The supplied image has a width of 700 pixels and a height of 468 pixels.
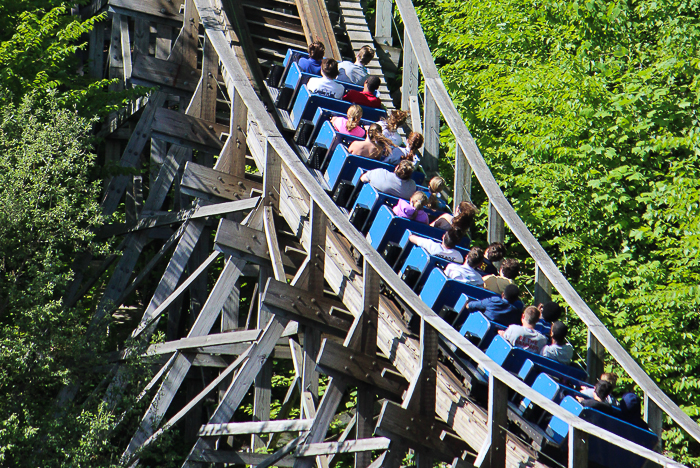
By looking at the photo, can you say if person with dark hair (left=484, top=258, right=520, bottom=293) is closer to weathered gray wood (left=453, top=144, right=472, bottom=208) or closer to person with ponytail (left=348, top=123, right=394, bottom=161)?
weathered gray wood (left=453, top=144, right=472, bottom=208)

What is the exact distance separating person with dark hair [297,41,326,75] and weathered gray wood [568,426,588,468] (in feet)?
20.0

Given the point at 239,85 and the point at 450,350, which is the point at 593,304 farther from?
the point at 239,85

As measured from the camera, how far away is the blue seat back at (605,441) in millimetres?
6934

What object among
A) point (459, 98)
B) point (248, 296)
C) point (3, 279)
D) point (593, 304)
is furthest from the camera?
point (248, 296)

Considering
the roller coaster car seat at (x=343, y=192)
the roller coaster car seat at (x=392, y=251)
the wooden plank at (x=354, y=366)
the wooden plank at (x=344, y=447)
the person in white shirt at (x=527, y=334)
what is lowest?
the wooden plank at (x=344, y=447)

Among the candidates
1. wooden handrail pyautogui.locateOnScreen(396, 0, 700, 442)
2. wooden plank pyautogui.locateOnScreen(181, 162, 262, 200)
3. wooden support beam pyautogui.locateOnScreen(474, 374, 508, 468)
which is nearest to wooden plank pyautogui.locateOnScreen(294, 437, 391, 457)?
wooden support beam pyautogui.locateOnScreen(474, 374, 508, 468)

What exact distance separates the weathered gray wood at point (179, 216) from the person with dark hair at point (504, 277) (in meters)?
2.52

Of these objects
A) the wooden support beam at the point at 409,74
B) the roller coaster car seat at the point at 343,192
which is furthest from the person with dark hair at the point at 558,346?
the wooden support beam at the point at 409,74

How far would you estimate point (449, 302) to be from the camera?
837 cm

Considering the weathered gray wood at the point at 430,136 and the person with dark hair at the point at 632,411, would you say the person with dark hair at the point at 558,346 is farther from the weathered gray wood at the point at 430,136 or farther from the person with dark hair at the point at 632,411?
the weathered gray wood at the point at 430,136

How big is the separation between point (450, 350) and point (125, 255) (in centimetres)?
486

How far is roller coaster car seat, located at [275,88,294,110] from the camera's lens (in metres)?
11.2

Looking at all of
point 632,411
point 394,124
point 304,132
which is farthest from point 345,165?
point 632,411

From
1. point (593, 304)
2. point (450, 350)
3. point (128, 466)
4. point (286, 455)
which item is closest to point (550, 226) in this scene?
point (593, 304)
